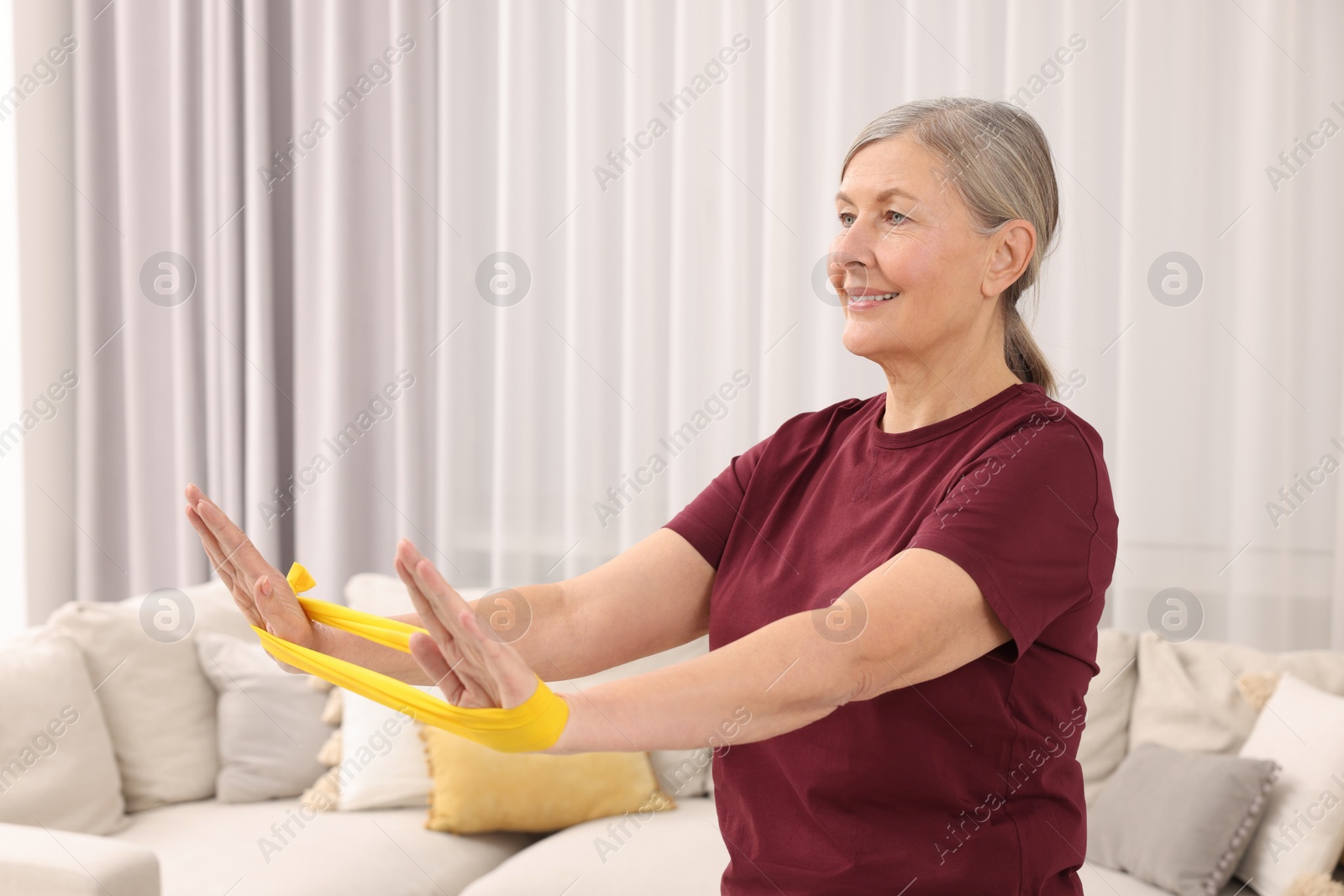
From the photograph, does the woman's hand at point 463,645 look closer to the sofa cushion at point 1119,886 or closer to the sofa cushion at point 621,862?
the sofa cushion at point 621,862

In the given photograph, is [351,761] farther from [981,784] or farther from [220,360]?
[981,784]

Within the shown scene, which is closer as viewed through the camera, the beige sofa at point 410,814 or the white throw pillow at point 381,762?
the beige sofa at point 410,814

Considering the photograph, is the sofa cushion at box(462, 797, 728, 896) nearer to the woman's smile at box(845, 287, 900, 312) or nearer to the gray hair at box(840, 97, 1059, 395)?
the woman's smile at box(845, 287, 900, 312)

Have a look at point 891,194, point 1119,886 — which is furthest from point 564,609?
point 1119,886

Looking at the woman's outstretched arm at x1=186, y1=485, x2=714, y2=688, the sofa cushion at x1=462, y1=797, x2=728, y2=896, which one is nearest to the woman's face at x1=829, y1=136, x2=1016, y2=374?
the woman's outstretched arm at x1=186, y1=485, x2=714, y2=688

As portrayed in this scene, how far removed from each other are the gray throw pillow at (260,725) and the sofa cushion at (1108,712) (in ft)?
5.90

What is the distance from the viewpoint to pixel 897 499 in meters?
1.07

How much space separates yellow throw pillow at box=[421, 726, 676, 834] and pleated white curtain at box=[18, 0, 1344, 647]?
2.99 feet

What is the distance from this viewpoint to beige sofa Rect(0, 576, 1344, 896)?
7.42 ft

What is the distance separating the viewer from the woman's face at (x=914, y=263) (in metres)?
1.11

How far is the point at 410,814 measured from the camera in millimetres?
2564

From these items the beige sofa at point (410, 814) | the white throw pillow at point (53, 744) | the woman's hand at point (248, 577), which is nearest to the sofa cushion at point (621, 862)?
the beige sofa at point (410, 814)

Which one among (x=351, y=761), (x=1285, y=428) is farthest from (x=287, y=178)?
(x=1285, y=428)

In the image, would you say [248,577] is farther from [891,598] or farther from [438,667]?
[891,598]
